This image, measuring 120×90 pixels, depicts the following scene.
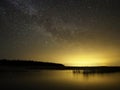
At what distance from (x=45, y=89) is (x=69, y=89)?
2.19 m

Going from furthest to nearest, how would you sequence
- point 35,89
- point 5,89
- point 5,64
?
point 5,64
point 35,89
point 5,89

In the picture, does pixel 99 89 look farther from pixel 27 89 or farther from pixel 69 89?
pixel 27 89

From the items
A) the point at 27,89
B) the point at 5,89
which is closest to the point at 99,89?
the point at 27,89

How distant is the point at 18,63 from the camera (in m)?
85.4

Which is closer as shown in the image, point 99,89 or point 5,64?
point 99,89

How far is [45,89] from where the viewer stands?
21.6m

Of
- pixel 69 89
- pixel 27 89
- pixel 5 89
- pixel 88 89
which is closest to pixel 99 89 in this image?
pixel 88 89

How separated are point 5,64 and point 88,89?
61926 millimetres

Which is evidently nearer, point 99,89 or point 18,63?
point 99,89

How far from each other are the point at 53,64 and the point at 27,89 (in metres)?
72.2

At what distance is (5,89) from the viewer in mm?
19469

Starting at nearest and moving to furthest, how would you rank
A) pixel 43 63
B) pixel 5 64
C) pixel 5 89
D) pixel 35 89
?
pixel 5 89 < pixel 35 89 < pixel 5 64 < pixel 43 63

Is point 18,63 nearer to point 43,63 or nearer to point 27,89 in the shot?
point 43,63

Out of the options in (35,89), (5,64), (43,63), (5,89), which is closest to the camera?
(5,89)
